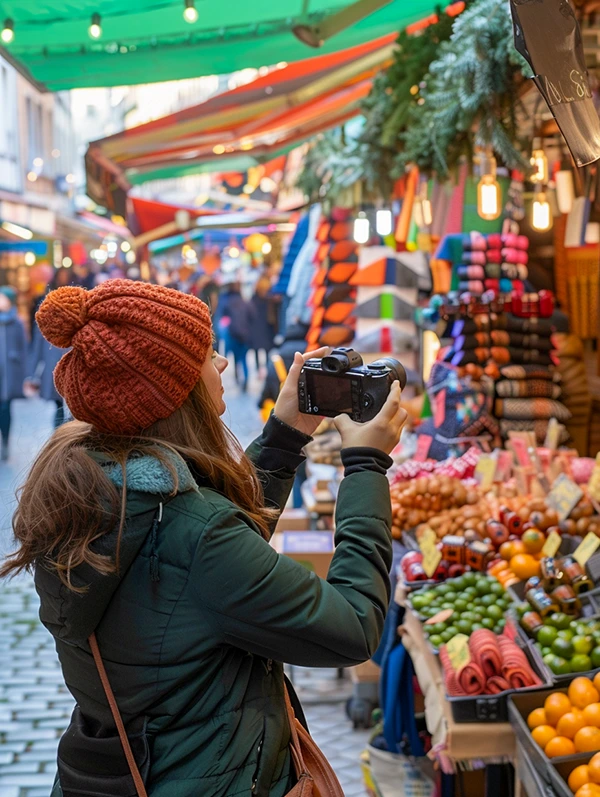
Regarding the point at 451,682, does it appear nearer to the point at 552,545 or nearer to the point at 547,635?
the point at 547,635

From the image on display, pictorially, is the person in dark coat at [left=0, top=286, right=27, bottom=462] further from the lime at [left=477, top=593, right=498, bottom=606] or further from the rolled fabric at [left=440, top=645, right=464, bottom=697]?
the rolled fabric at [left=440, top=645, right=464, bottom=697]

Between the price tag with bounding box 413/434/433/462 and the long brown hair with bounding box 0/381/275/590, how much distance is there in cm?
384

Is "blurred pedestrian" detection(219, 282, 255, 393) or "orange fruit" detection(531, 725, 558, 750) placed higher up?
"blurred pedestrian" detection(219, 282, 255, 393)

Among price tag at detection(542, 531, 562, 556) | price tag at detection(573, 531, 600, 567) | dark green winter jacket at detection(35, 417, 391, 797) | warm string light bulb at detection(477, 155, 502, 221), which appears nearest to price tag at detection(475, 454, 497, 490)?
price tag at detection(542, 531, 562, 556)

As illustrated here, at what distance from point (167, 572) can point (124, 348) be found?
38cm

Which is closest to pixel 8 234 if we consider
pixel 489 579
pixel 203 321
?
pixel 489 579

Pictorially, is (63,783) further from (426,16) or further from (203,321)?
A: (426,16)

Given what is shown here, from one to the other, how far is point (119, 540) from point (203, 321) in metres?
0.42

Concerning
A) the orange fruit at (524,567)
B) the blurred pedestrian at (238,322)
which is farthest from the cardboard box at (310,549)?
the blurred pedestrian at (238,322)

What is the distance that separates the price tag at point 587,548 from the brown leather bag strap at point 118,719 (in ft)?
6.84

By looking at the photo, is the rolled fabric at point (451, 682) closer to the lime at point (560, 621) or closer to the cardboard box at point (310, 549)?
the lime at point (560, 621)

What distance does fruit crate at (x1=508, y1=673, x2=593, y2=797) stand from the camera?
2.28 metres

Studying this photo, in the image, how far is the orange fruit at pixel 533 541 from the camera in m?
3.67

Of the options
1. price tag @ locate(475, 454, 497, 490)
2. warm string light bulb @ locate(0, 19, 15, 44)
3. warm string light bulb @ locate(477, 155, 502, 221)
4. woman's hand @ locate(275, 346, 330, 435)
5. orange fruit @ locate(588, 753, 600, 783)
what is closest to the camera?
woman's hand @ locate(275, 346, 330, 435)
